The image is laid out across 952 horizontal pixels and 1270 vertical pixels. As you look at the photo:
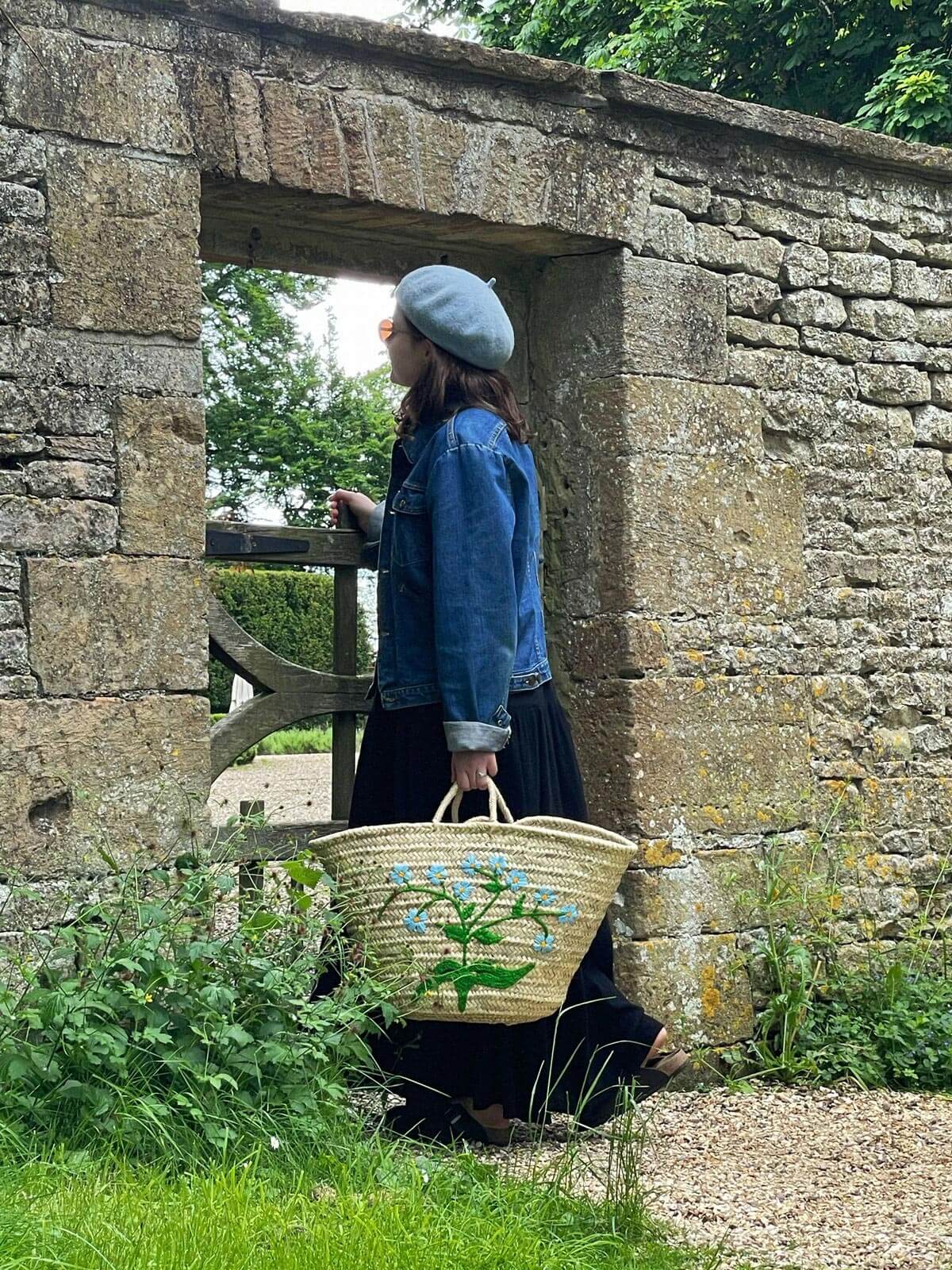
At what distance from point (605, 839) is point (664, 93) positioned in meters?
2.30

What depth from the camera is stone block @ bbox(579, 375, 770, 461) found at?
437 cm

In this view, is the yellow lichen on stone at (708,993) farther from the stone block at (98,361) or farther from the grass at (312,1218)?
the stone block at (98,361)

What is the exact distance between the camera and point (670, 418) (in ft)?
14.6

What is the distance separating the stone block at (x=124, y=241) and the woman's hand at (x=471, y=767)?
121 centimetres

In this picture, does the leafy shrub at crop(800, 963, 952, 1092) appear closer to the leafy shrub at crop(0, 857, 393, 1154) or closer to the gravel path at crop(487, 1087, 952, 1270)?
the gravel path at crop(487, 1087, 952, 1270)

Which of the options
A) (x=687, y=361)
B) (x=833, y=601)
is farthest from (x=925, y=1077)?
(x=687, y=361)

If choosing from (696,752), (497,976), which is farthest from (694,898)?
(497,976)

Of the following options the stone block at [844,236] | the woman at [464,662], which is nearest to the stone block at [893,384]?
the stone block at [844,236]

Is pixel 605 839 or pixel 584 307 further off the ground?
pixel 584 307

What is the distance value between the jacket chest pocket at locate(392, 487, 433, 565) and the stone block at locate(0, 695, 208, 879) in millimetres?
595

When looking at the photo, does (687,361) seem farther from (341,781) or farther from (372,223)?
(341,781)

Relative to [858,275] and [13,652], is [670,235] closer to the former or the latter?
[858,275]

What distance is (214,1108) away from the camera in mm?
2975

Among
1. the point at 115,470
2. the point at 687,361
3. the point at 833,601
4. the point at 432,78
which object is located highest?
the point at 432,78
